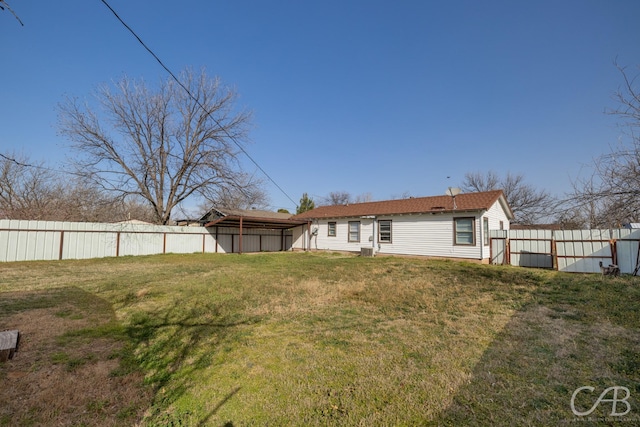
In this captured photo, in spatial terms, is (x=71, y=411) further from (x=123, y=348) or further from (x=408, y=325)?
(x=408, y=325)

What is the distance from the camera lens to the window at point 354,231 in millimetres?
18156

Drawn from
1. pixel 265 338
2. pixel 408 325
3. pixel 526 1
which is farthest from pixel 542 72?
pixel 265 338

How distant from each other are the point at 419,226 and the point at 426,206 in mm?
1237

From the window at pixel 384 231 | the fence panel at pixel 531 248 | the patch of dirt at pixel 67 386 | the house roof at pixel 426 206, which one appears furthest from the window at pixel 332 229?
the patch of dirt at pixel 67 386

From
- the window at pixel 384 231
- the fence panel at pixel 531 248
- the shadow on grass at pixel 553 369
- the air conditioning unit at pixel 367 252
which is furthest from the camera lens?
the window at pixel 384 231

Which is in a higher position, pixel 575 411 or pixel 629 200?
pixel 629 200

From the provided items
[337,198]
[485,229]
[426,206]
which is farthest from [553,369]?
[337,198]

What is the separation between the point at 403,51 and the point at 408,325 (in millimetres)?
11692

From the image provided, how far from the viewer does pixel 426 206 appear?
15.5 m

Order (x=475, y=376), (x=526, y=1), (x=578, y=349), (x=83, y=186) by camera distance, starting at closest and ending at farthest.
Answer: (x=475, y=376) → (x=578, y=349) → (x=526, y=1) → (x=83, y=186)

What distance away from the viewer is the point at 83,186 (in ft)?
57.2

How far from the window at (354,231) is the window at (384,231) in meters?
1.60

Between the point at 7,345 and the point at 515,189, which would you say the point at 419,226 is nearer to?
the point at 7,345

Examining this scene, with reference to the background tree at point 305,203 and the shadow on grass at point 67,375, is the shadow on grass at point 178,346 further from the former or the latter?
the background tree at point 305,203
